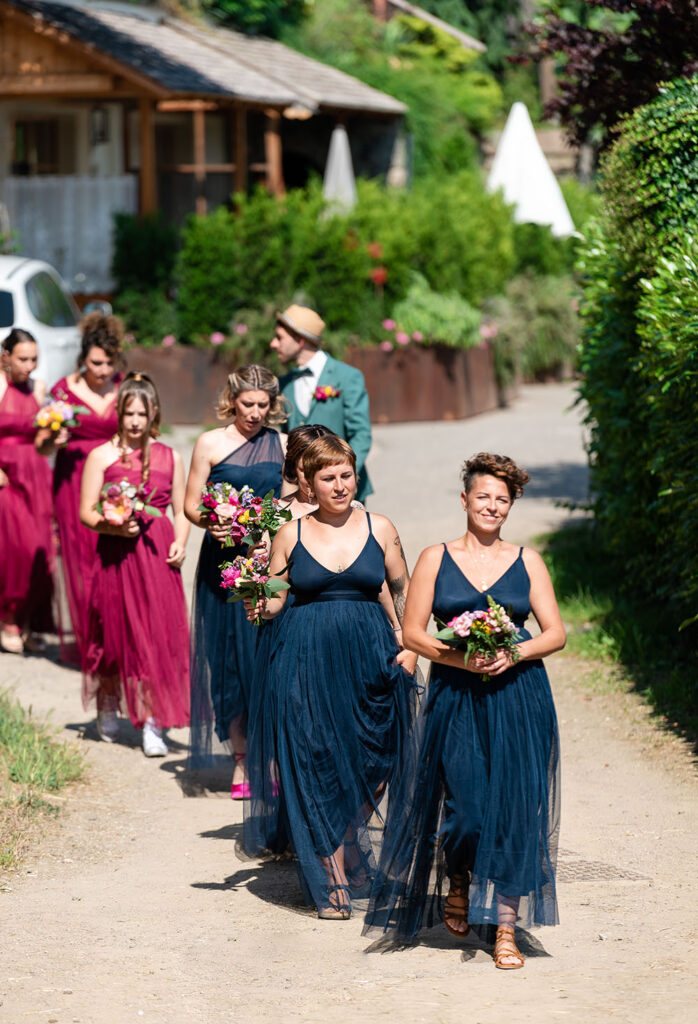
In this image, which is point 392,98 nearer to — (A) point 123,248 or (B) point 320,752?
(A) point 123,248

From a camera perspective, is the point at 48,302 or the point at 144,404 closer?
the point at 144,404

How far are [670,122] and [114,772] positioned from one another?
4760mm

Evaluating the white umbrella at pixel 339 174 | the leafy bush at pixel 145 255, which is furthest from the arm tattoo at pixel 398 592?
the white umbrella at pixel 339 174

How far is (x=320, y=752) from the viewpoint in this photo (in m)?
5.38

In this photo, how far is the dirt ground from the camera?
4.53 m

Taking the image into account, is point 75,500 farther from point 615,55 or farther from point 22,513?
point 615,55

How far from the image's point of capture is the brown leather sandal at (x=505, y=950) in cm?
477

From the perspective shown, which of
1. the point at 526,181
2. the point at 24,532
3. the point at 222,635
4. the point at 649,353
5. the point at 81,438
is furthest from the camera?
the point at 526,181

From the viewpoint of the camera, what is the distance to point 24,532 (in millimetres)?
9398

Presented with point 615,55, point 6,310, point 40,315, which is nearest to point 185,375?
point 40,315

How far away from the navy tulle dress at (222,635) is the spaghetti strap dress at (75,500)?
5.61 feet

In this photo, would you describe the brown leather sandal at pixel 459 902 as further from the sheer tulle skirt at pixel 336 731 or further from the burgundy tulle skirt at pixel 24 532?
the burgundy tulle skirt at pixel 24 532

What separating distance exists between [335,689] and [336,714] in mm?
91

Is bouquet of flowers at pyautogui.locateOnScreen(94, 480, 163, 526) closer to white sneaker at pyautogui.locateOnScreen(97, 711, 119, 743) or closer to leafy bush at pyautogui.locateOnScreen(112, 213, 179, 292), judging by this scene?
white sneaker at pyautogui.locateOnScreen(97, 711, 119, 743)
